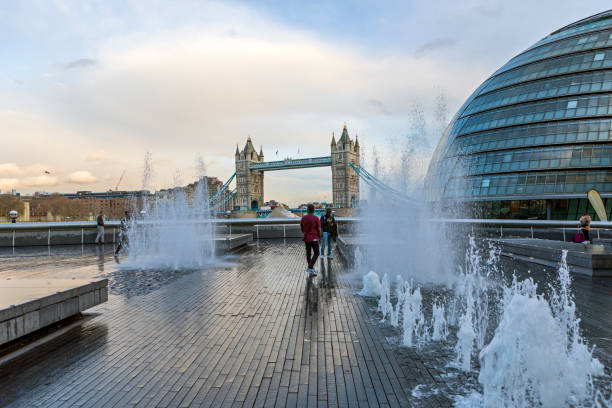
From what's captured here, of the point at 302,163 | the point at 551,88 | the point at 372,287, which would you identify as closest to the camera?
the point at 372,287

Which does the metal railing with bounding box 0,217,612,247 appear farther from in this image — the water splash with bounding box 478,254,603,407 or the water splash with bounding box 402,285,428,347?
the water splash with bounding box 478,254,603,407

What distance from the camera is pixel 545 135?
27.8 metres

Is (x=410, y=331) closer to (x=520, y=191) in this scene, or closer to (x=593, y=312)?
(x=593, y=312)

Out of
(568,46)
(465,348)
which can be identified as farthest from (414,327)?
(568,46)

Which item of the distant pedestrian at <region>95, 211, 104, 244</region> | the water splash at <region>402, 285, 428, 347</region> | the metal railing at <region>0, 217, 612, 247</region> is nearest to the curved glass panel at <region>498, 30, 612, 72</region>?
the metal railing at <region>0, 217, 612, 247</region>

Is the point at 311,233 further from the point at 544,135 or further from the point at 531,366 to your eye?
the point at 544,135

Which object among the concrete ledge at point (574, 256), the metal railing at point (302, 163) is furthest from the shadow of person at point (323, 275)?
the metal railing at point (302, 163)

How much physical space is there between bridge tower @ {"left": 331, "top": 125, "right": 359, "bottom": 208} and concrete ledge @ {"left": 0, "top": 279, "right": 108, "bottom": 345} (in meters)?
90.4

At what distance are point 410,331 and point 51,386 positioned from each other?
11.4 feet

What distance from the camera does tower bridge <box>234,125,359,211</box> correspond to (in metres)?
95.6

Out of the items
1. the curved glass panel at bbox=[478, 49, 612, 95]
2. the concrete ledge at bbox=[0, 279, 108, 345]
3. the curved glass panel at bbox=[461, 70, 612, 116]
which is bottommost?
the concrete ledge at bbox=[0, 279, 108, 345]

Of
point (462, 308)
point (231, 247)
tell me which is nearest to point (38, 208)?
point (231, 247)

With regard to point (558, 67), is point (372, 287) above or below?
below

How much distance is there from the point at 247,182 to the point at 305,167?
20.0m
